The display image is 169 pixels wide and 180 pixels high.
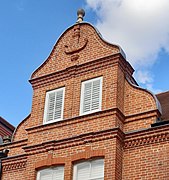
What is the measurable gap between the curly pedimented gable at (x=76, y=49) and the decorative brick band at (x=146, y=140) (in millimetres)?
3590

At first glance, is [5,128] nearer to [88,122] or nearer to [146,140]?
[88,122]

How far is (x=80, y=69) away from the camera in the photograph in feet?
68.6

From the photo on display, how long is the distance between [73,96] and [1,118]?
687cm

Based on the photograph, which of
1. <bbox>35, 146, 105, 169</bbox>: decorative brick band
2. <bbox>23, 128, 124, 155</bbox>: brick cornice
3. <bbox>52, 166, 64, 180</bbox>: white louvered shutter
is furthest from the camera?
<bbox>52, 166, 64, 180</bbox>: white louvered shutter

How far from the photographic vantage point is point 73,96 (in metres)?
20.5

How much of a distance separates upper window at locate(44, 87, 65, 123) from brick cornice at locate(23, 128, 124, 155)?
118cm

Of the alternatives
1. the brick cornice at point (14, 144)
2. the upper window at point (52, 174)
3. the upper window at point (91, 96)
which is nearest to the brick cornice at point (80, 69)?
the upper window at point (91, 96)

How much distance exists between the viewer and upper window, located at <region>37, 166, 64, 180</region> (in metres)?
19.3

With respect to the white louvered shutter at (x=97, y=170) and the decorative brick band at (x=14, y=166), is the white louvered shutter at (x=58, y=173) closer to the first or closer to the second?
the white louvered shutter at (x=97, y=170)

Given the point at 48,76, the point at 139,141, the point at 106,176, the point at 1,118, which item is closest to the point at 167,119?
the point at 139,141

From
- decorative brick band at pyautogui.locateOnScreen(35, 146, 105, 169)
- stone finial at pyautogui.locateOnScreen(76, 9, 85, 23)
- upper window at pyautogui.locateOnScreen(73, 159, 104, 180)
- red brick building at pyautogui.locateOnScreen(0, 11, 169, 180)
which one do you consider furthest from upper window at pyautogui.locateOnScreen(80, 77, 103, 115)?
stone finial at pyautogui.locateOnScreen(76, 9, 85, 23)

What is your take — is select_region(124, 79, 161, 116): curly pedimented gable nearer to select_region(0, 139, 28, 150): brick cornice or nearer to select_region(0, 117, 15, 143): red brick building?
select_region(0, 139, 28, 150): brick cornice

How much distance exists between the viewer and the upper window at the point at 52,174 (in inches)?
759

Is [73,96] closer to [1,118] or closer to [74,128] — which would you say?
[74,128]
